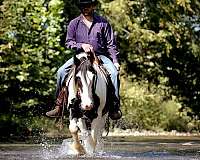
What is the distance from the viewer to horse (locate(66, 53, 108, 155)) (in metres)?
10.0

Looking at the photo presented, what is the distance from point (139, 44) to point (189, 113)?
13.1 feet


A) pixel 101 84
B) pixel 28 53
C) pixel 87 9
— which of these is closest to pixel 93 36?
pixel 87 9

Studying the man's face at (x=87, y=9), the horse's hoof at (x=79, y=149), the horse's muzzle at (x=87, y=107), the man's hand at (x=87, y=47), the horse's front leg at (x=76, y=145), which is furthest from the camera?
the man's face at (x=87, y=9)

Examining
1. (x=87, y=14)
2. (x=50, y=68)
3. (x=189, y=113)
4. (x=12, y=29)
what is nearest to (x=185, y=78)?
(x=189, y=113)

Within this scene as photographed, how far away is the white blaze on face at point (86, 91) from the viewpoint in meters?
9.88

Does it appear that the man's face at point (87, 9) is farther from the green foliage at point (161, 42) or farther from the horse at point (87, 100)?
the green foliage at point (161, 42)

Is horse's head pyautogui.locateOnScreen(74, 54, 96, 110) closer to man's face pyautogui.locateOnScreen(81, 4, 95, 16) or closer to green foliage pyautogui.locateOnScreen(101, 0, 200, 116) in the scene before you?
man's face pyautogui.locateOnScreen(81, 4, 95, 16)

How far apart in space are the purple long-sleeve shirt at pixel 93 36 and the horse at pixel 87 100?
0.54m

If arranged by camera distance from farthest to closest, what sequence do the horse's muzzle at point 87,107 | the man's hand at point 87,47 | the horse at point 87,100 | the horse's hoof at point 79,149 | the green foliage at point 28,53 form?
the green foliage at point 28,53
the horse's hoof at point 79,149
the man's hand at point 87,47
the horse at point 87,100
the horse's muzzle at point 87,107

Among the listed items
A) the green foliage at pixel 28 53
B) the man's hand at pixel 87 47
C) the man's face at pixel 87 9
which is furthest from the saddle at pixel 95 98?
the green foliage at pixel 28 53

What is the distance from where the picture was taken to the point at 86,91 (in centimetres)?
997

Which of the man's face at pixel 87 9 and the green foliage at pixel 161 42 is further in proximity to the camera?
the green foliage at pixel 161 42

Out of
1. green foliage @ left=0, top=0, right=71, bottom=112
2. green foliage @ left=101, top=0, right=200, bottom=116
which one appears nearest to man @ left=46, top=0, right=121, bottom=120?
green foliage @ left=0, top=0, right=71, bottom=112

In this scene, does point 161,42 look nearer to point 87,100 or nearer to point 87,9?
point 87,9
